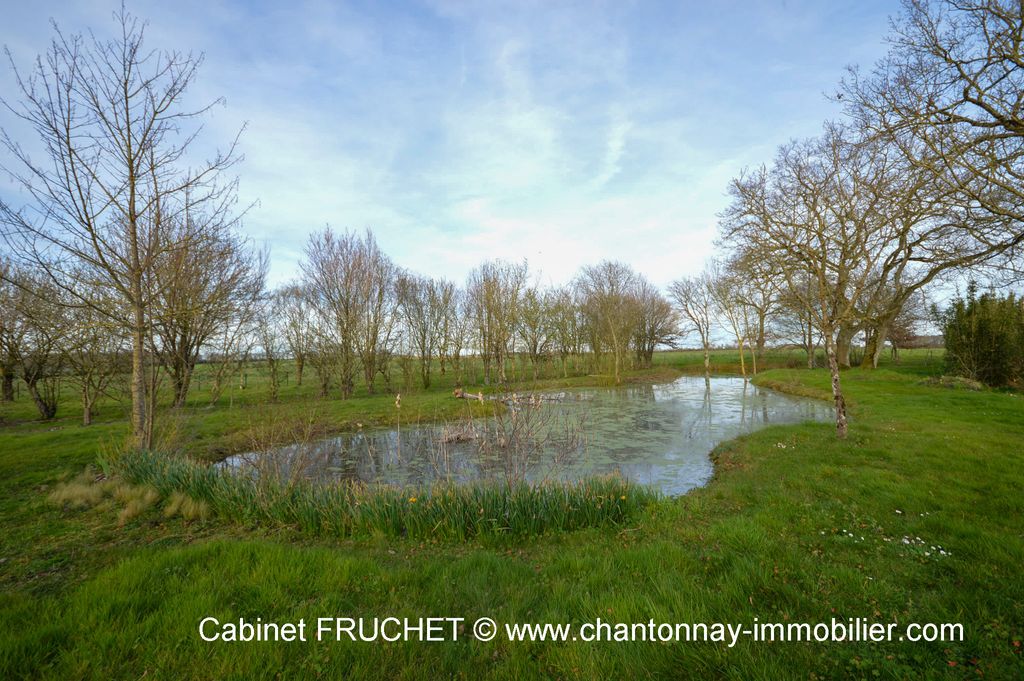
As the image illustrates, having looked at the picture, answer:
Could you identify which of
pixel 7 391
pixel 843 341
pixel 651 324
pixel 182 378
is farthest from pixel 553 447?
pixel 651 324

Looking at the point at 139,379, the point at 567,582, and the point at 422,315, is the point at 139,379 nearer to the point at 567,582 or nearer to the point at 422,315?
the point at 567,582

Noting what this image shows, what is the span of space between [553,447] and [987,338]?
71.1 feet

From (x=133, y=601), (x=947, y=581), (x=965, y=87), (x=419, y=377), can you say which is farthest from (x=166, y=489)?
(x=419, y=377)

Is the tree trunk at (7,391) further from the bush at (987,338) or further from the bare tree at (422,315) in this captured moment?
the bush at (987,338)

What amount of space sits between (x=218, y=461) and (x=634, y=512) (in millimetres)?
10468

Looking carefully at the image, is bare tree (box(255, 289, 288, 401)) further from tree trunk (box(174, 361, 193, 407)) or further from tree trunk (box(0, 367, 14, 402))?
tree trunk (box(0, 367, 14, 402))

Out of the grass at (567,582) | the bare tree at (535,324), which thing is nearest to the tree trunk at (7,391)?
the grass at (567,582)

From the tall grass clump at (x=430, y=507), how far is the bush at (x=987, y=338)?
21.1 m

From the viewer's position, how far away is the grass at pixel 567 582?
227cm

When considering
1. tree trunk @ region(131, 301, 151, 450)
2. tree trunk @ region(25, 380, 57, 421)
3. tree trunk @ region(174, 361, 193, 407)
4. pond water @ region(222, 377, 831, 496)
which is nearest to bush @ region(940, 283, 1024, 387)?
pond water @ region(222, 377, 831, 496)

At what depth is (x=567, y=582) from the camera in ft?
10.9

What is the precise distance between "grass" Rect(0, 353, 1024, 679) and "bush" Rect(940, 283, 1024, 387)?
17.1m

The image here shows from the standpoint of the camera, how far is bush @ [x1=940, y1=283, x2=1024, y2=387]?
16578mm

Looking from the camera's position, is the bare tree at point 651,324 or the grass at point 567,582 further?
the bare tree at point 651,324
